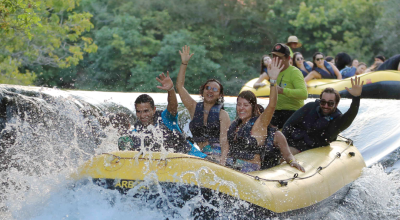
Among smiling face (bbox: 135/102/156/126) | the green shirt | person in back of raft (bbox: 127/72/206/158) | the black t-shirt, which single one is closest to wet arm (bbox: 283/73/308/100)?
the green shirt

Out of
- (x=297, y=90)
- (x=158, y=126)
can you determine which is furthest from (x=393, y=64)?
(x=158, y=126)

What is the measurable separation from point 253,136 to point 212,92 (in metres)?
0.69

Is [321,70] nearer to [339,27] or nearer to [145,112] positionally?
[145,112]

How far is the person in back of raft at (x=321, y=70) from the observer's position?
10.2 metres

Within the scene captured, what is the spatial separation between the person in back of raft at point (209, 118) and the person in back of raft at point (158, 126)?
8.2 inches

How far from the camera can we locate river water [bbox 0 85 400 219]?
3.30 meters

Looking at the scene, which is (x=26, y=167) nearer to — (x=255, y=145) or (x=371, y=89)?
(x=255, y=145)

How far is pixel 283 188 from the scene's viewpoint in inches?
140

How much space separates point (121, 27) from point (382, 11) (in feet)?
33.9

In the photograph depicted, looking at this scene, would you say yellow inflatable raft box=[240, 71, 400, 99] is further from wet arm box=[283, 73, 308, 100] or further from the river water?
wet arm box=[283, 73, 308, 100]

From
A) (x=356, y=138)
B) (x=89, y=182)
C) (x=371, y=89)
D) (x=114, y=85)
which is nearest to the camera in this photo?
(x=89, y=182)

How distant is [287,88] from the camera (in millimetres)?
4965

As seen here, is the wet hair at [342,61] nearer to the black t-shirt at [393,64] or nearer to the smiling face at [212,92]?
the black t-shirt at [393,64]

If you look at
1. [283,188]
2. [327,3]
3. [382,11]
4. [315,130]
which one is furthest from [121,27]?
[283,188]
